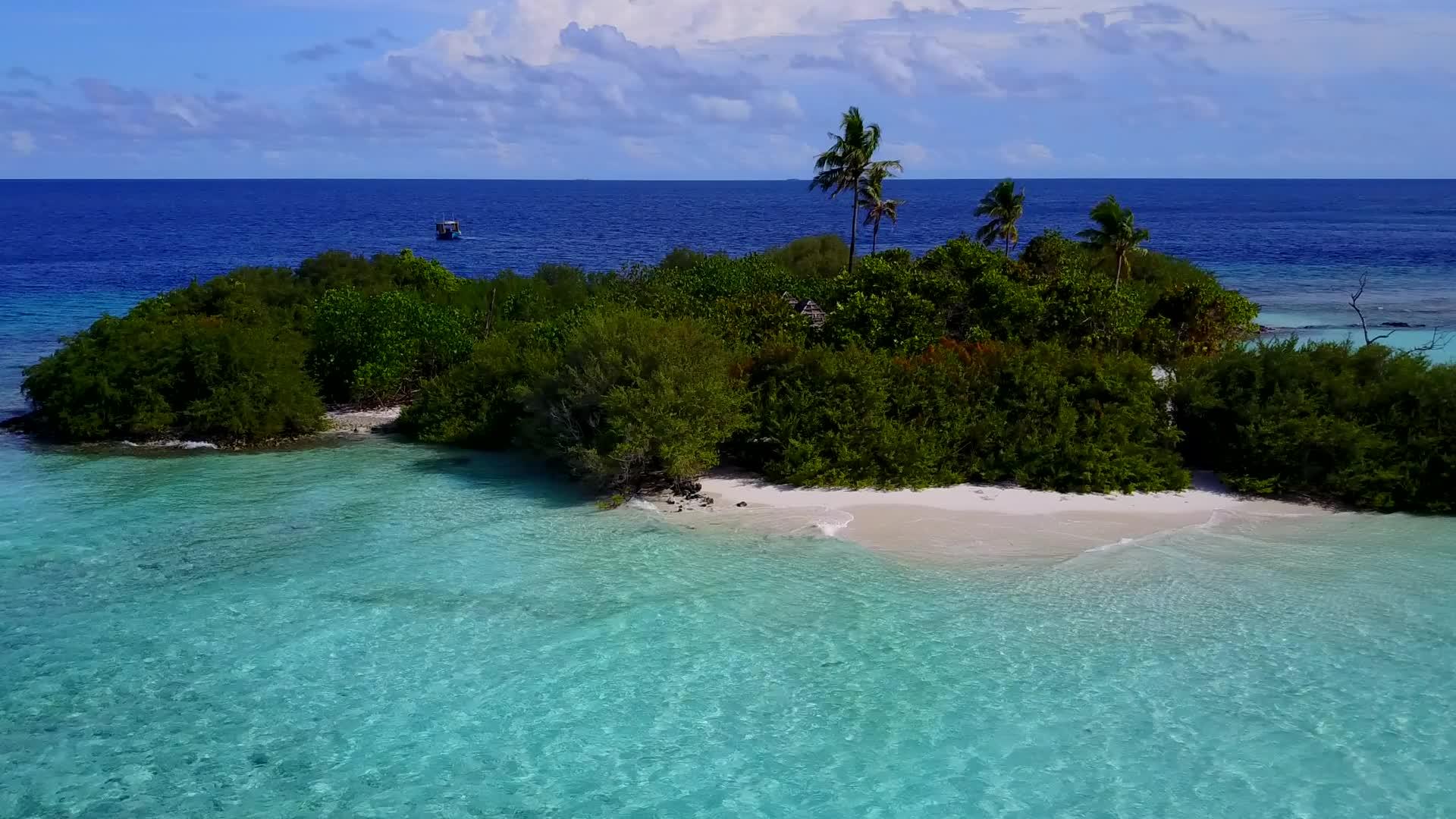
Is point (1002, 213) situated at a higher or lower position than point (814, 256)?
higher

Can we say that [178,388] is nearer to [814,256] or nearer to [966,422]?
[966,422]

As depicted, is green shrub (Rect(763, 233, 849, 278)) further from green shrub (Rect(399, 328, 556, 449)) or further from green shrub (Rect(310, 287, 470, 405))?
green shrub (Rect(399, 328, 556, 449))

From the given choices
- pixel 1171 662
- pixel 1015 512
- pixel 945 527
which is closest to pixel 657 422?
pixel 945 527

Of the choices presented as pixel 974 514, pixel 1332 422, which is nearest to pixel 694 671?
pixel 974 514

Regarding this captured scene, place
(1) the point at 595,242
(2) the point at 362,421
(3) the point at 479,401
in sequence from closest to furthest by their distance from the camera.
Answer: (3) the point at 479,401 → (2) the point at 362,421 → (1) the point at 595,242

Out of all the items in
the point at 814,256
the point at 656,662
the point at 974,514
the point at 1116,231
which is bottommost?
the point at 656,662

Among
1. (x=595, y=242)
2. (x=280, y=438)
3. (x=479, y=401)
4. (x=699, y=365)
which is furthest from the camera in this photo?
(x=595, y=242)

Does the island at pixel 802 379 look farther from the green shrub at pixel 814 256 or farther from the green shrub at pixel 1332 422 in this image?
the green shrub at pixel 814 256
